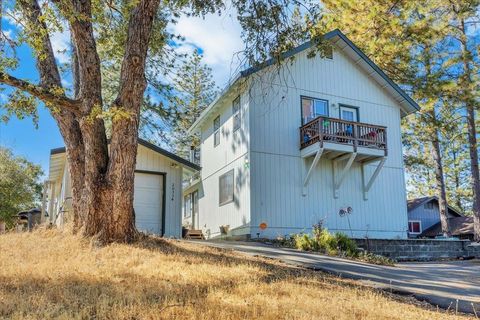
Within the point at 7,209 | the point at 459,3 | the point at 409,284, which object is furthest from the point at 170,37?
the point at 7,209

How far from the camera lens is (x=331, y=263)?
9352 millimetres

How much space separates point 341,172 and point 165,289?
11.5 m

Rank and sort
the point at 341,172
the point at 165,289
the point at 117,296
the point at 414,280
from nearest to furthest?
1. the point at 117,296
2. the point at 165,289
3. the point at 414,280
4. the point at 341,172

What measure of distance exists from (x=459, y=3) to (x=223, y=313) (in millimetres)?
19218

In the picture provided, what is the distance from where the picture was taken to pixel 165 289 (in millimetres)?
5562

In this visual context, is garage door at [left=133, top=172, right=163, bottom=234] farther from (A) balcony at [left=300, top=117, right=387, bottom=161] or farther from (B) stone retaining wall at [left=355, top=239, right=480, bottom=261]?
(B) stone retaining wall at [left=355, top=239, right=480, bottom=261]

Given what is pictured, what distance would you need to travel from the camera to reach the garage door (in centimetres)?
1455

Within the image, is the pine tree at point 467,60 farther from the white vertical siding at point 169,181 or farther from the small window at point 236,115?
the white vertical siding at point 169,181

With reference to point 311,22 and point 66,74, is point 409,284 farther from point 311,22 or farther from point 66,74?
point 66,74

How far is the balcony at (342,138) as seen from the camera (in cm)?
1453

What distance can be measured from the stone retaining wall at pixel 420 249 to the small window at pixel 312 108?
15.7ft

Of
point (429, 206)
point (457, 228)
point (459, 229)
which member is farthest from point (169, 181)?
point (457, 228)

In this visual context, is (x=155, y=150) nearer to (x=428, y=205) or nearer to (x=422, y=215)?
(x=422, y=215)

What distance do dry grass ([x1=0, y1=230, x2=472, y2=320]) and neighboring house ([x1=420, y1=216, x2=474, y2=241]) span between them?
22.4 m
